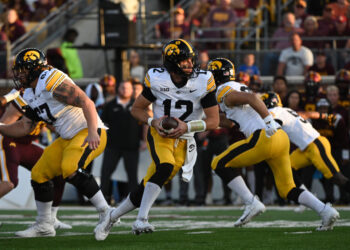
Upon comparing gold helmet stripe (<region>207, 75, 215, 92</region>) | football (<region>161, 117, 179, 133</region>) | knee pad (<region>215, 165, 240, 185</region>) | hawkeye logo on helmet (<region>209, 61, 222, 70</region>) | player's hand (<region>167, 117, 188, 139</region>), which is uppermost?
gold helmet stripe (<region>207, 75, 215, 92</region>)

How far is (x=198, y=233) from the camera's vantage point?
8.12 m

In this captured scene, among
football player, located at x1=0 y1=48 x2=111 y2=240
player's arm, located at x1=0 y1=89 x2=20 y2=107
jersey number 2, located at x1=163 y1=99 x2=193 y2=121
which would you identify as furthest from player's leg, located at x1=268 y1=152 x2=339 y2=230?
player's arm, located at x1=0 y1=89 x2=20 y2=107

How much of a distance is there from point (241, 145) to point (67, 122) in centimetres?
190

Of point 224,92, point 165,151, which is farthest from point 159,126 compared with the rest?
point 224,92

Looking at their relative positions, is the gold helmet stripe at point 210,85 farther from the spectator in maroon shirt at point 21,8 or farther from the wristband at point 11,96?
the spectator in maroon shirt at point 21,8

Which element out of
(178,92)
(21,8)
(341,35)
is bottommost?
(21,8)

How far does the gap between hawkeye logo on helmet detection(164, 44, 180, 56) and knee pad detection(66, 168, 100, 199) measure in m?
Answer: 1.29

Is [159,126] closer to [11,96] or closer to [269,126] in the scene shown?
[269,126]

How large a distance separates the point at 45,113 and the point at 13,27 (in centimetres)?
1082

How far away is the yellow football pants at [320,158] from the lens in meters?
10.5

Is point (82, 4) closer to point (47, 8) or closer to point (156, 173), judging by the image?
point (47, 8)

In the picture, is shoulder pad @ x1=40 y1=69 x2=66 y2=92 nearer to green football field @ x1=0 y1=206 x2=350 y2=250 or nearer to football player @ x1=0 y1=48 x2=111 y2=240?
football player @ x1=0 y1=48 x2=111 y2=240

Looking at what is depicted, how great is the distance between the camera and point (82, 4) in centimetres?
1878

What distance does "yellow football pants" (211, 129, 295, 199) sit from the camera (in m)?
8.74
